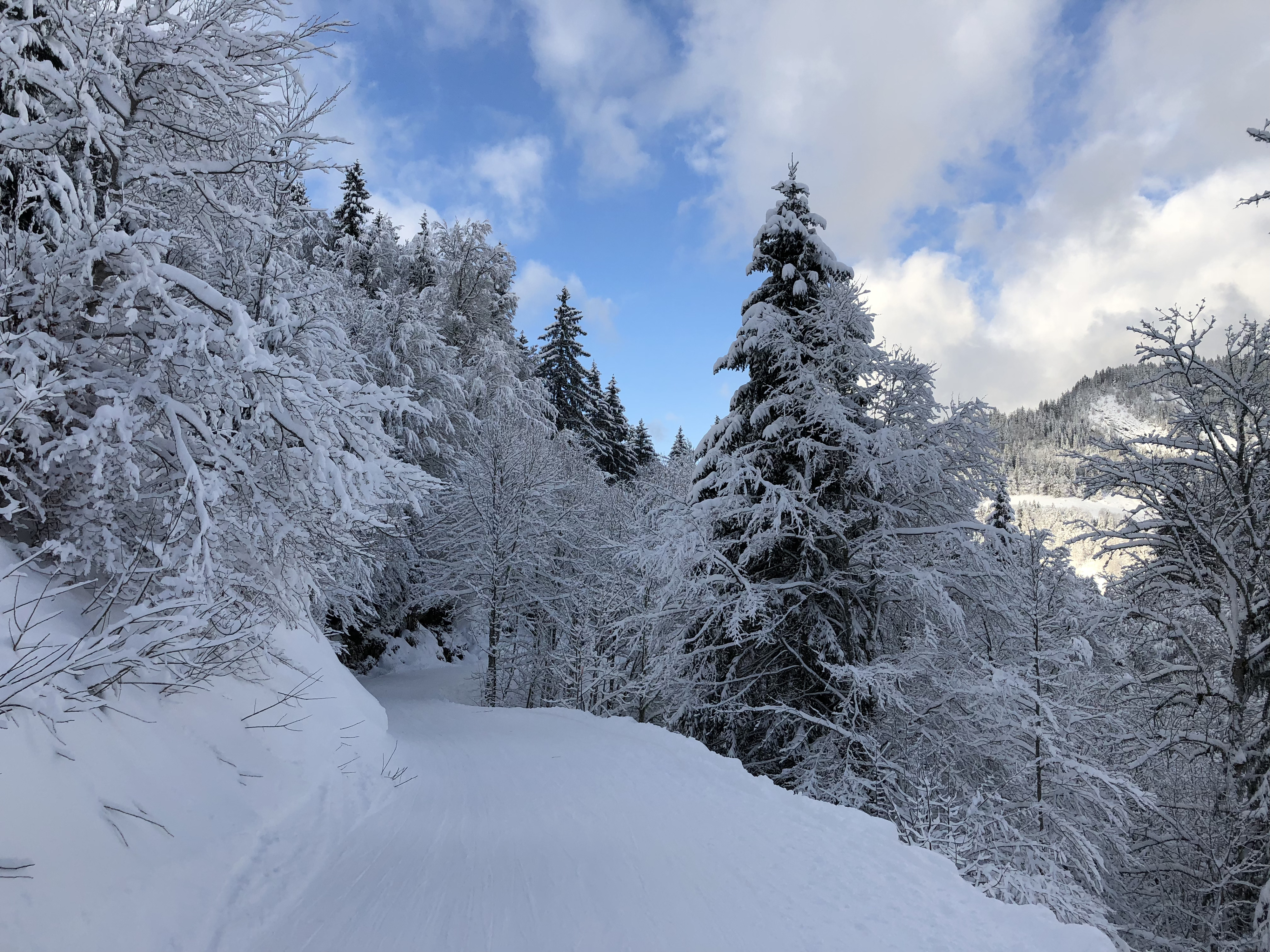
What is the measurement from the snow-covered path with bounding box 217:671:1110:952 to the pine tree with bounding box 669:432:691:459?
96.6 ft

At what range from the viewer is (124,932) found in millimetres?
3057

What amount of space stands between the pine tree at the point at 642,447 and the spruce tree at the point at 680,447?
0.51 meters

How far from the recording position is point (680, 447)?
132 feet

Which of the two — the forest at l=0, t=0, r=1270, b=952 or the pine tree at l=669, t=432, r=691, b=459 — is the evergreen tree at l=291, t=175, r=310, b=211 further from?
the pine tree at l=669, t=432, r=691, b=459

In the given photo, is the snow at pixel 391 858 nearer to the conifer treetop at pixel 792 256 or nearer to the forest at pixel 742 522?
the forest at pixel 742 522

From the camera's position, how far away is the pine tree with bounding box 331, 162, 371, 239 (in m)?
30.5

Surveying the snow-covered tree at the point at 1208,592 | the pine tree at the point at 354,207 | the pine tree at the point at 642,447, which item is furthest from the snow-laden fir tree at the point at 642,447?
the snow-covered tree at the point at 1208,592

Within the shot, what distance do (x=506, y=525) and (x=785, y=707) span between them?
43.7 ft

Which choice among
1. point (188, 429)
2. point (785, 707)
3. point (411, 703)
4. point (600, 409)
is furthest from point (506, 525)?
point (600, 409)

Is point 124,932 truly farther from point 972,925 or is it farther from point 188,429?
point 972,925

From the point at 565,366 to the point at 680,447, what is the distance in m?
9.38

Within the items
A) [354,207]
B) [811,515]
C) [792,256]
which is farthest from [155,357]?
[354,207]

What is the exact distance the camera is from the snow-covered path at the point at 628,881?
3600 millimetres

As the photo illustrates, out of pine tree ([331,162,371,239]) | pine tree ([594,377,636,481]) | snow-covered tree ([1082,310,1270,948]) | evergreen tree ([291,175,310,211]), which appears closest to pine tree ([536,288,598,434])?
pine tree ([594,377,636,481])
